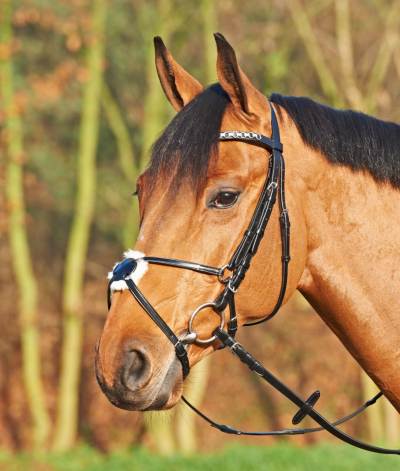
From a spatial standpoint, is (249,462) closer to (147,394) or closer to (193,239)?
(147,394)

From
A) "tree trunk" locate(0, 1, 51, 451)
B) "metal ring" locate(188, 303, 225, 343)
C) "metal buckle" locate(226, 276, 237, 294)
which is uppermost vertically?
"tree trunk" locate(0, 1, 51, 451)

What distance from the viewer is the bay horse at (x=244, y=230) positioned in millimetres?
2428

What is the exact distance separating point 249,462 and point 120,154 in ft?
27.0

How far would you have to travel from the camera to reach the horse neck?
277 centimetres

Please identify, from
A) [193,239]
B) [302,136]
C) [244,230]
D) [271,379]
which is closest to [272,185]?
[244,230]

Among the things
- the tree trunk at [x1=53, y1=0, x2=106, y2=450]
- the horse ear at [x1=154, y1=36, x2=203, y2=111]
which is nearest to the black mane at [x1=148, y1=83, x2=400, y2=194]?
the horse ear at [x1=154, y1=36, x2=203, y2=111]

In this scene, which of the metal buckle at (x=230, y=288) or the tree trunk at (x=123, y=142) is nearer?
the metal buckle at (x=230, y=288)

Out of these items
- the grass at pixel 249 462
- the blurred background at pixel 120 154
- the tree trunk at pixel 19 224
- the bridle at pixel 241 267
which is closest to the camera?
the bridle at pixel 241 267

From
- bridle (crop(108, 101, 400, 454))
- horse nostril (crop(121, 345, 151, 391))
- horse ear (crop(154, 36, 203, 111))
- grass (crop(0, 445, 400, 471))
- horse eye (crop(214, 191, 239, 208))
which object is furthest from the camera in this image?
grass (crop(0, 445, 400, 471))

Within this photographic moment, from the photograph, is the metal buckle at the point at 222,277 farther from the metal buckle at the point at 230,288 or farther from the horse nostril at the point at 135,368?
the horse nostril at the point at 135,368

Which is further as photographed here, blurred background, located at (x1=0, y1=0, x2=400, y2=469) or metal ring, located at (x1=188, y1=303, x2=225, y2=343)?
blurred background, located at (x1=0, y1=0, x2=400, y2=469)

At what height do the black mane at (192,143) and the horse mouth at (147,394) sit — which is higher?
the black mane at (192,143)

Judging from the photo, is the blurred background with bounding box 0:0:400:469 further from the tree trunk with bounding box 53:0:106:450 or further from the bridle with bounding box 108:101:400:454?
the bridle with bounding box 108:101:400:454

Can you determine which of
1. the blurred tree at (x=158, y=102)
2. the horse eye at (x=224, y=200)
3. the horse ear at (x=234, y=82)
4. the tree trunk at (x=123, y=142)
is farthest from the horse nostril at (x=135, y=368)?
the tree trunk at (x=123, y=142)
